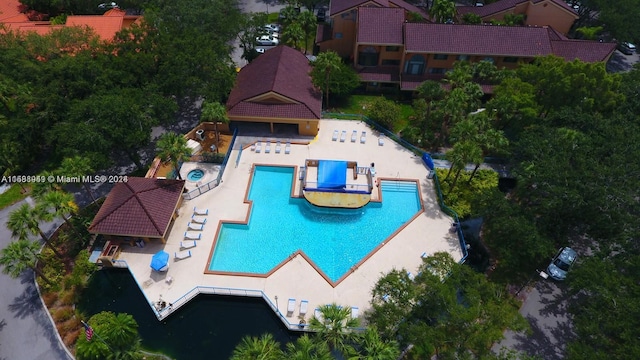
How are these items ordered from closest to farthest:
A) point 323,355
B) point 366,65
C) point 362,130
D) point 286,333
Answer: point 323,355 → point 286,333 → point 362,130 → point 366,65

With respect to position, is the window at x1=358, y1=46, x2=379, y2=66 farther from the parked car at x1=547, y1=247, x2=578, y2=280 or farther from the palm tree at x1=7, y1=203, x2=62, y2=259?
the palm tree at x1=7, y1=203, x2=62, y2=259

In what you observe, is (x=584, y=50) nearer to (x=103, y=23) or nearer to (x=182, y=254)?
(x=182, y=254)

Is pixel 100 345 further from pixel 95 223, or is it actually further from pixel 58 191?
pixel 58 191

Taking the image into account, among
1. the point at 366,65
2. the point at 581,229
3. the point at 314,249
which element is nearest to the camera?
the point at 581,229

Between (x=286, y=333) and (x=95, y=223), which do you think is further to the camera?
(x=95, y=223)

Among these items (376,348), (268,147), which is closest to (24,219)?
(268,147)

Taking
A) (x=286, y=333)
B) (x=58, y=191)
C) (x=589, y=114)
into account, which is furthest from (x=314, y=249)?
(x=589, y=114)
